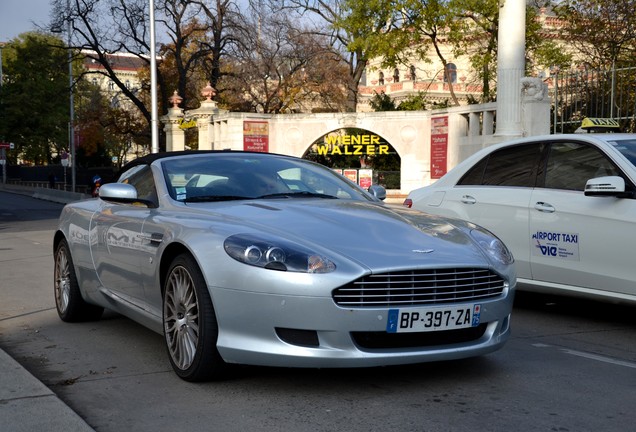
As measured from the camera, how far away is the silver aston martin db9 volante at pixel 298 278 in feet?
14.5

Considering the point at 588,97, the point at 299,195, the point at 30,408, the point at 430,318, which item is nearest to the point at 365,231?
the point at 430,318

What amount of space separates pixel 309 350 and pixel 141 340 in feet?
7.45

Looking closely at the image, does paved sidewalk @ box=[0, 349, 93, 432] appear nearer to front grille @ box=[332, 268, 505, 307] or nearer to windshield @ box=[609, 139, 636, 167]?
front grille @ box=[332, 268, 505, 307]

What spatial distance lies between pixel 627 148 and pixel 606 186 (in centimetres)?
70

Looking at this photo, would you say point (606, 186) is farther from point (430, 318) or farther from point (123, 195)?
point (123, 195)

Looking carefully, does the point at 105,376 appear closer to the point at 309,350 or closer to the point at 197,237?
the point at 197,237

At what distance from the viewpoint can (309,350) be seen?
14.6 feet

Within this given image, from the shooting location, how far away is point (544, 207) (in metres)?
7.32

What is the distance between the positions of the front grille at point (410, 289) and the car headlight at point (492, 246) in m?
0.39

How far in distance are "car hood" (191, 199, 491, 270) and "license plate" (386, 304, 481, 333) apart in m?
0.23

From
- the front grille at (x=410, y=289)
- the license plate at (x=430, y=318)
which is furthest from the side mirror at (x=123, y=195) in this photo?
the license plate at (x=430, y=318)

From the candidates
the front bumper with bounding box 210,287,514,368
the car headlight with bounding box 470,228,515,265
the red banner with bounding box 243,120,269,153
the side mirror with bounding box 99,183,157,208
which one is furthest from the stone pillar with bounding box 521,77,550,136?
the front bumper with bounding box 210,287,514,368

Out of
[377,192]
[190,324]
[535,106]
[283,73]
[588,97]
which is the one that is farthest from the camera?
[283,73]

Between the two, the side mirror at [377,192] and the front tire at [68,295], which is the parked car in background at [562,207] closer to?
the side mirror at [377,192]
